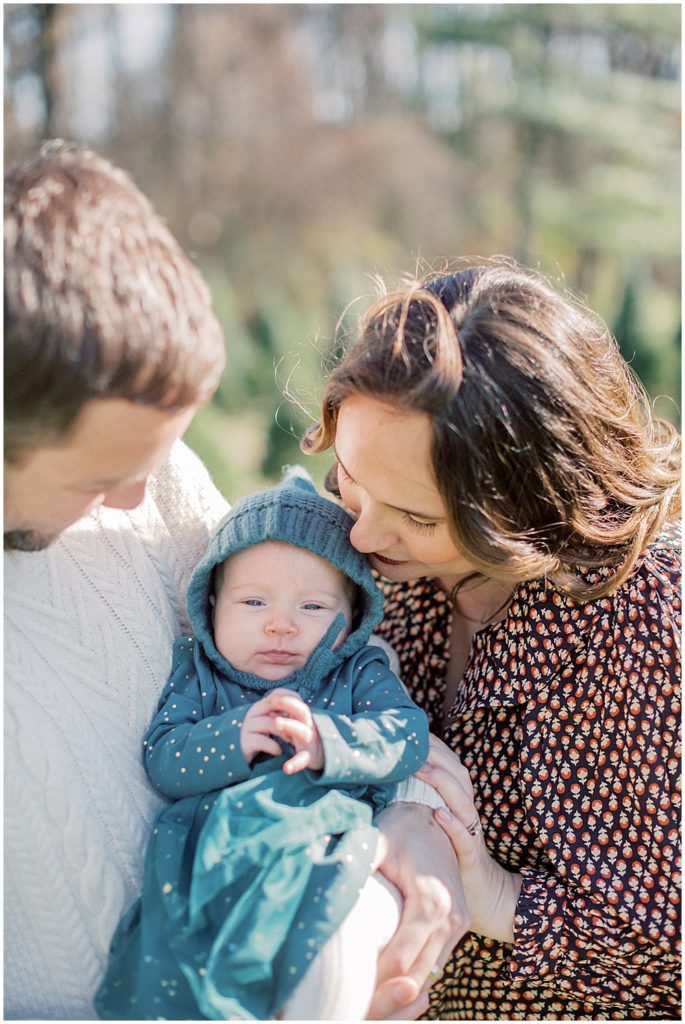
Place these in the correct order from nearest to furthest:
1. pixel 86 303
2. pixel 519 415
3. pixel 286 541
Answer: pixel 86 303 < pixel 519 415 < pixel 286 541

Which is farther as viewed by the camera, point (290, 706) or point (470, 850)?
point (470, 850)

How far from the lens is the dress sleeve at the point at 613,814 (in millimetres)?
2176

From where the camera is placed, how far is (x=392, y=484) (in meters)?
2.19

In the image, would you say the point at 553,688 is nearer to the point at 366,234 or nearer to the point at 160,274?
the point at 160,274

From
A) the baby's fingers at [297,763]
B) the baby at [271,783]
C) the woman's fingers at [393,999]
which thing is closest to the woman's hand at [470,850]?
the baby at [271,783]

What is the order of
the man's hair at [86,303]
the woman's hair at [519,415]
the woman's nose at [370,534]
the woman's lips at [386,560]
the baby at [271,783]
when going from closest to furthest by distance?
the man's hair at [86,303]
the baby at [271,783]
the woman's hair at [519,415]
the woman's nose at [370,534]
the woman's lips at [386,560]

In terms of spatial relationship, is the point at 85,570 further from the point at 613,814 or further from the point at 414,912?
the point at 613,814

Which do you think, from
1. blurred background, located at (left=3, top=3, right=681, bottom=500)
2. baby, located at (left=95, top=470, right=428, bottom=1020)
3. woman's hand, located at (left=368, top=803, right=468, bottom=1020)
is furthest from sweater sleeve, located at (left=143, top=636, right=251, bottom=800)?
blurred background, located at (left=3, top=3, right=681, bottom=500)

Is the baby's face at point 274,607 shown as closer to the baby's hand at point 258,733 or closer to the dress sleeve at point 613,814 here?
the baby's hand at point 258,733

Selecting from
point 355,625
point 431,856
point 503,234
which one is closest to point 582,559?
point 355,625

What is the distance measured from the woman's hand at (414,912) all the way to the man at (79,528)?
→ 1.57 ft

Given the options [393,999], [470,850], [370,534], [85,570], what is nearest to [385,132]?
[370,534]

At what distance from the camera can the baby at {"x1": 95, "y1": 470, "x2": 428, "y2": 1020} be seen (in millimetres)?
1833

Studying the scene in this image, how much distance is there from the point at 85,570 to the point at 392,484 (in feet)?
2.11
